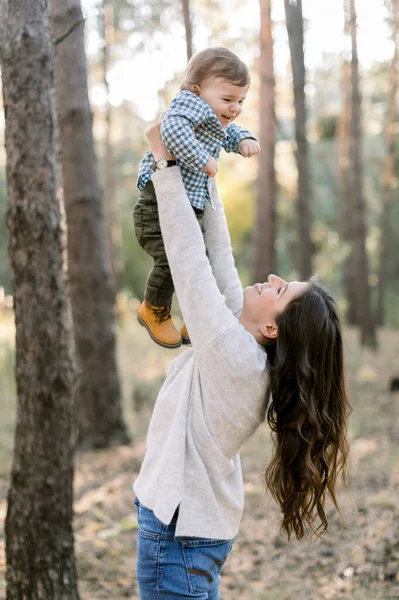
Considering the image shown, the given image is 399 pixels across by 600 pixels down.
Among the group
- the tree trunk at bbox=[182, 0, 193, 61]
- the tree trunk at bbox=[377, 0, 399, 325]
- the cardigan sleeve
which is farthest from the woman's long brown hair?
the tree trunk at bbox=[377, 0, 399, 325]

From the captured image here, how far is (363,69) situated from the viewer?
1648 centimetres

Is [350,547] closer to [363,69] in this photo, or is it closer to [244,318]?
[244,318]

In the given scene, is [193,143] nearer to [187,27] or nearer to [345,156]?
[187,27]

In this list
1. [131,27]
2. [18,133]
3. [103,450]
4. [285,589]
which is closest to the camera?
[18,133]

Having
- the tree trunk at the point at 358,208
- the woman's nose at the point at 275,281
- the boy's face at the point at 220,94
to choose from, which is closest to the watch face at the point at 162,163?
the boy's face at the point at 220,94

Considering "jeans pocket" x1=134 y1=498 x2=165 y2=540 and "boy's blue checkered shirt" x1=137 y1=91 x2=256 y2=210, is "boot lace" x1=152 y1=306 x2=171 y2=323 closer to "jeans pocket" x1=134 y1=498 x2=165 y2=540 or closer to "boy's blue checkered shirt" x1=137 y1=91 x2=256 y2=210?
"boy's blue checkered shirt" x1=137 y1=91 x2=256 y2=210

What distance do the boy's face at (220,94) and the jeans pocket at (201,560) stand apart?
4.77ft

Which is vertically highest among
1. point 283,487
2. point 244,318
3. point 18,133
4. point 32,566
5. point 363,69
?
point 363,69

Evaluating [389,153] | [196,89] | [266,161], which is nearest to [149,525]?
[196,89]

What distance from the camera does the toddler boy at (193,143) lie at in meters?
2.08

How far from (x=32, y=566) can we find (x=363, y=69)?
16.1 metres

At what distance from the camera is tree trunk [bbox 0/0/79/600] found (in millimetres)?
2766

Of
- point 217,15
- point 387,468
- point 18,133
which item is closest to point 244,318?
point 18,133

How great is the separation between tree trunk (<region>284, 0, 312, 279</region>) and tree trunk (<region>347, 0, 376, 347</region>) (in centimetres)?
319
